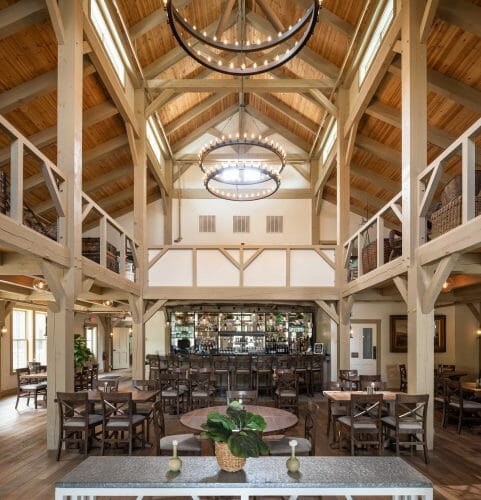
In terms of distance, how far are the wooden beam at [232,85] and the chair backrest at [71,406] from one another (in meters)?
7.31

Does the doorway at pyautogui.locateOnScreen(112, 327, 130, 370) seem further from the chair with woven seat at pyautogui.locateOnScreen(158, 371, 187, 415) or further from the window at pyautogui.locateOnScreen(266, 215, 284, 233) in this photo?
the chair with woven seat at pyautogui.locateOnScreen(158, 371, 187, 415)

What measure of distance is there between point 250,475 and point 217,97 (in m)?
11.3

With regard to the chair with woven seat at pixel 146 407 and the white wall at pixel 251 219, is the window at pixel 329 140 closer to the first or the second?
the white wall at pixel 251 219

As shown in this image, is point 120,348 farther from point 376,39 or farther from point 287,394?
point 376,39

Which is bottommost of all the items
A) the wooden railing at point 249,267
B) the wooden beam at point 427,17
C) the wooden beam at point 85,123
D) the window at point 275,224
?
the wooden railing at point 249,267

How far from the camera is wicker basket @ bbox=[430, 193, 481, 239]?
5291 millimetres

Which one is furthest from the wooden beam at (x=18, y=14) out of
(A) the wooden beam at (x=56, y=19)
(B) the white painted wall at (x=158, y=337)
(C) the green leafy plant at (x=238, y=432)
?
(B) the white painted wall at (x=158, y=337)

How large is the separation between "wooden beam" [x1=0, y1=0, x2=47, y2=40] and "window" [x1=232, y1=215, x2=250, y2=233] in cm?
983

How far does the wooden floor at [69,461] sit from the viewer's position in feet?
16.9

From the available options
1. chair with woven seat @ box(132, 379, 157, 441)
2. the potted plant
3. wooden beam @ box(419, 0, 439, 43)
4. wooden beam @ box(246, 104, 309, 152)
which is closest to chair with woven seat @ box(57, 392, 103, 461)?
chair with woven seat @ box(132, 379, 157, 441)

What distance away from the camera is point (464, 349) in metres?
13.8

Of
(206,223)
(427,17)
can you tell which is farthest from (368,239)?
(206,223)

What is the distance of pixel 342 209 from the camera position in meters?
10.9

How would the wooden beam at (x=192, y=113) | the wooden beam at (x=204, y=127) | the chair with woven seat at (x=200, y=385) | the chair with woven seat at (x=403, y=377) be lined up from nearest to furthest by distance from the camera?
the chair with woven seat at (x=200, y=385), the chair with woven seat at (x=403, y=377), the wooden beam at (x=192, y=113), the wooden beam at (x=204, y=127)
